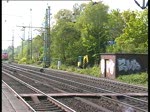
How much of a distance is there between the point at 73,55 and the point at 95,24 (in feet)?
23.6

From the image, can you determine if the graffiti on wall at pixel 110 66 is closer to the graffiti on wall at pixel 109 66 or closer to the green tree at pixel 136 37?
the graffiti on wall at pixel 109 66

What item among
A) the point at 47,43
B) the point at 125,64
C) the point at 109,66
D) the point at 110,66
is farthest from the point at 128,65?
the point at 47,43

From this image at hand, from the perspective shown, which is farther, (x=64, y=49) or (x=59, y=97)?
(x=64, y=49)

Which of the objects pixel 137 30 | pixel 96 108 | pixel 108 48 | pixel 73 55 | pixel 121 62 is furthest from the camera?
pixel 73 55

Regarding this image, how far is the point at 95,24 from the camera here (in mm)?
68938

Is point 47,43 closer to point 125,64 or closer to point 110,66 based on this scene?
point 110,66

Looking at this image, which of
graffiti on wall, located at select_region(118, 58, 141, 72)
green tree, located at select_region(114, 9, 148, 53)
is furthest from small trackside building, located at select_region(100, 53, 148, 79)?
green tree, located at select_region(114, 9, 148, 53)

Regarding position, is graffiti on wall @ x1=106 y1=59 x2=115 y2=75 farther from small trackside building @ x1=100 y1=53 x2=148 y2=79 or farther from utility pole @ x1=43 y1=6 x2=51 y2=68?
utility pole @ x1=43 y1=6 x2=51 y2=68

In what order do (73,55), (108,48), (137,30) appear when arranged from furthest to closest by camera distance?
(73,55)
(108,48)
(137,30)

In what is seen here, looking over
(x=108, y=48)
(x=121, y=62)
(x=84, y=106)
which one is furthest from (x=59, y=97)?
(x=108, y=48)

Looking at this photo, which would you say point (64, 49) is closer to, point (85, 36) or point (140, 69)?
point (85, 36)

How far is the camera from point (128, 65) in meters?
38.0

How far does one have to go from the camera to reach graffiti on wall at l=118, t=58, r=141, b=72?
124 feet

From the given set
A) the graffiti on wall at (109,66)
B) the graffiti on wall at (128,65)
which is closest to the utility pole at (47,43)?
the graffiti on wall at (109,66)
